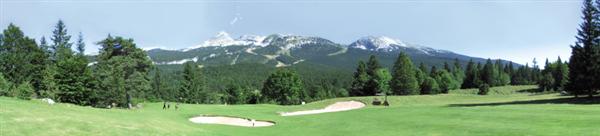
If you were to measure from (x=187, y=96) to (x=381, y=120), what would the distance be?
100 meters

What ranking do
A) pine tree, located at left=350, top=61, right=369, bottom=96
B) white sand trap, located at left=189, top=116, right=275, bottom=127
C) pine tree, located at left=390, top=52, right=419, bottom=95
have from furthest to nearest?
pine tree, located at left=350, top=61, right=369, bottom=96, pine tree, located at left=390, top=52, right=419, bottom=95, white sand trap, located at left=189, top=116, right=275, bottom=127

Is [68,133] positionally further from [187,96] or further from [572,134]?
[187,96]

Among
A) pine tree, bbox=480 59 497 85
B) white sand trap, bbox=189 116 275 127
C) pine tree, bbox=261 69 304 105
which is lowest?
white sand trap, bbox=189 116 275 127

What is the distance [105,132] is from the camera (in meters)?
26.6

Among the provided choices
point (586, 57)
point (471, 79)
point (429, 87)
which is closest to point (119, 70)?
point (586, 57)

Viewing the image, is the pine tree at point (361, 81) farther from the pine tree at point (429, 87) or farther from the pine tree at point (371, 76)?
the pine tree at point (429, 87)

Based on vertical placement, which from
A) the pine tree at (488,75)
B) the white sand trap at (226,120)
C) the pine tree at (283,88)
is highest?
the pine tree at (488,75)

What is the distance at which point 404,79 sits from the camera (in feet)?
419

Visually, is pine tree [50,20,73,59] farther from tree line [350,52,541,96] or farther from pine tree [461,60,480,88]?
pine tree [461,60,480,88]

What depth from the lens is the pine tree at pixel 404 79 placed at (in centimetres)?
12750

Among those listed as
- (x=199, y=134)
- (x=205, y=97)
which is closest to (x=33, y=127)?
(x=199, y=134)

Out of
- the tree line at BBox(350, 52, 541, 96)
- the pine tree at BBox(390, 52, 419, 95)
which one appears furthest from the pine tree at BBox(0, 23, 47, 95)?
the pine tree at BBox(390, 52, 419, 95)

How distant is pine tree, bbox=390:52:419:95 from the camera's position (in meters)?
128

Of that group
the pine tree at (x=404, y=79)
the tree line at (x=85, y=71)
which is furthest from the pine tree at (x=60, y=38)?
the pine tree at (x=404, y=79)
